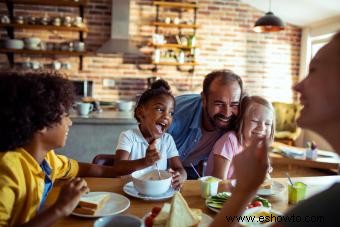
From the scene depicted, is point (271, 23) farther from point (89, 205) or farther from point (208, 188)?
point (89, 205)

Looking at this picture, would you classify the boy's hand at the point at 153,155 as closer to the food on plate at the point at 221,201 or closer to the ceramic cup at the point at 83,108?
the food on plate at the point at 221,201

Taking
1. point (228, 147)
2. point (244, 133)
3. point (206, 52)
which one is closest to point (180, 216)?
point (228, 147)

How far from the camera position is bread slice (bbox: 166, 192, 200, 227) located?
102 centimetres

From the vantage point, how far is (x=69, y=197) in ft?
3.05

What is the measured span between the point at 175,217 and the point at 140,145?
84 cm

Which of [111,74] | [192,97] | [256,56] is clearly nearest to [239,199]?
[192,97]

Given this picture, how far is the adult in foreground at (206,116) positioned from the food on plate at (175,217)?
35.0 inches

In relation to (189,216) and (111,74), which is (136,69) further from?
(189,216)

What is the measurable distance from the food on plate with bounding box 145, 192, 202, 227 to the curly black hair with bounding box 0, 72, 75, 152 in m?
0.44

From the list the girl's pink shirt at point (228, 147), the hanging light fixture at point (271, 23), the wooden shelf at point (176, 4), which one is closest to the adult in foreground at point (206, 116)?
the girl's pink shirt at point (228, 147)

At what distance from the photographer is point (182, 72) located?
19.4 feet

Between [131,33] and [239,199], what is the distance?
5222 mm

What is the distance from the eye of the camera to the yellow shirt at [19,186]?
0.93 meters

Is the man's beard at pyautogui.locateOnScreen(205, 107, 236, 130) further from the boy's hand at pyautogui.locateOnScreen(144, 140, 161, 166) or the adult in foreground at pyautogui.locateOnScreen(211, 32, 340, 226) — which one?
the adult in foreground at pyautogui.locateOnScreen(211, 32, 340, 226)
